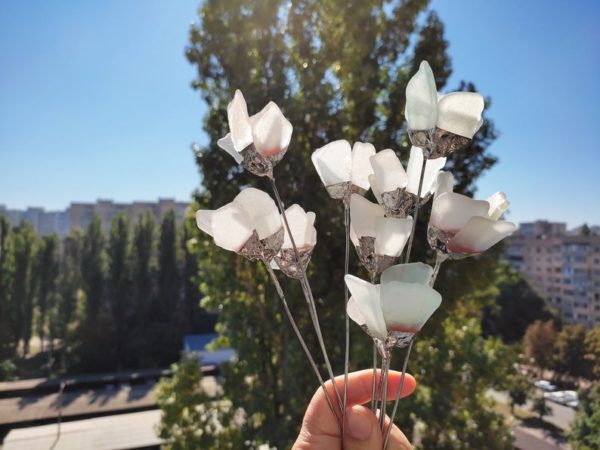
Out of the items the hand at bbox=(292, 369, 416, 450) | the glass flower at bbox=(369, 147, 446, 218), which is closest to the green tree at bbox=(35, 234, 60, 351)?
the hand at bbox=(292, 369, 416, 450)

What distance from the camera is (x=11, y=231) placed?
12.6 metres

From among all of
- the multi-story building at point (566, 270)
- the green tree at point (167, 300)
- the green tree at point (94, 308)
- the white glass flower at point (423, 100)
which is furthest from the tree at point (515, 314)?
the white glass flower at point (423, 100)

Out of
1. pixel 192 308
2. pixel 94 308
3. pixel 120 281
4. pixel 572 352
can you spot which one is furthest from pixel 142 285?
pixel 572 352

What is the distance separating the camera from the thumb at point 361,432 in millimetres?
518

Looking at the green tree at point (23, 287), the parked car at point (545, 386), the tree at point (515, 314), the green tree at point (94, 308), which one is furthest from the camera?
the tree at point (515, 314)

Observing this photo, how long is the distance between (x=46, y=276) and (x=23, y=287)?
2.36 feet

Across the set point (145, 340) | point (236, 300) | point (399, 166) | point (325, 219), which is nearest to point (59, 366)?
point (145, 340)

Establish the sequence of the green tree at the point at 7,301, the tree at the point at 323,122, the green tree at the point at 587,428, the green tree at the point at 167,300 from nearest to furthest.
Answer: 1. the tree at the point at 323,122
2. the green tree at the point at 587,428
3. the green tree at the point at 7,301
4. the green tree at the point at 167,300

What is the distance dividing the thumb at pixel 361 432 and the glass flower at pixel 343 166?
0.94ft

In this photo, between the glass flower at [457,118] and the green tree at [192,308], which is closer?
the glass flower at [457,118]

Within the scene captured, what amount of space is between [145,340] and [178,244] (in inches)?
121

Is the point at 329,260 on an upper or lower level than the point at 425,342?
upper

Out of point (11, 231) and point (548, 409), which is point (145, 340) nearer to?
point (11, 231)

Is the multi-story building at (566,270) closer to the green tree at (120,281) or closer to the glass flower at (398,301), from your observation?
the green tree at (120,281)
